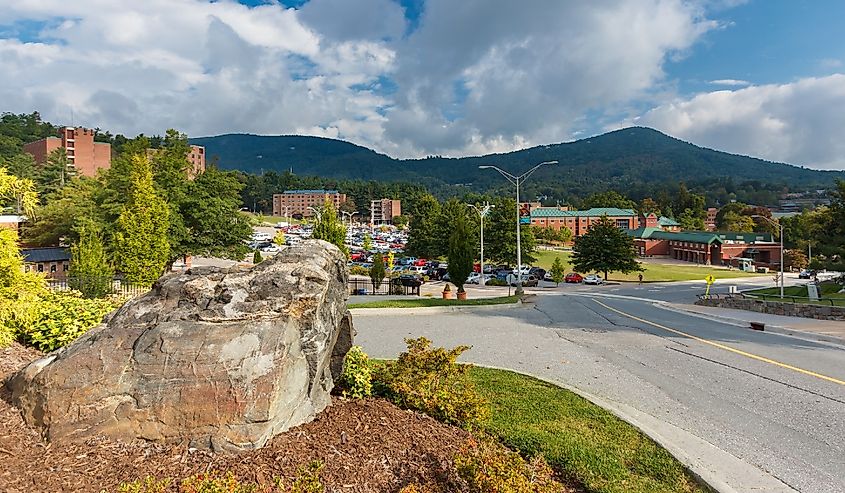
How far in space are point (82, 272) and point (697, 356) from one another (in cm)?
2279

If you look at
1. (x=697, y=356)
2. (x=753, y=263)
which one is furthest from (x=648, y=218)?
(x=697, y=356)

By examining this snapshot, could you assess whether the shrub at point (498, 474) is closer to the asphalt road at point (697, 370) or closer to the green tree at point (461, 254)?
the asphalt road at point (697, 370)

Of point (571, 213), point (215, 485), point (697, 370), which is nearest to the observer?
point (215, 485)

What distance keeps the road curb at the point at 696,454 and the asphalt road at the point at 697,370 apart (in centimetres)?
14

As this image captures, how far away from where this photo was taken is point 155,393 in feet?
15.3

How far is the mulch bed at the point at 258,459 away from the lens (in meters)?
4.08

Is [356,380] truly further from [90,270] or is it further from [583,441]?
[90,270]

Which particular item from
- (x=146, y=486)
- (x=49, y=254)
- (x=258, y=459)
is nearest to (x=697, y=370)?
(x=258, y=459)

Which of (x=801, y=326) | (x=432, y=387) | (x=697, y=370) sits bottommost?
(x=801, y=326)

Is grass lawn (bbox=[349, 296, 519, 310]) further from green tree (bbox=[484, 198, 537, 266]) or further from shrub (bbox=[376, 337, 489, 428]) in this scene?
green tree (bbox=[484, 198, 537, 266])

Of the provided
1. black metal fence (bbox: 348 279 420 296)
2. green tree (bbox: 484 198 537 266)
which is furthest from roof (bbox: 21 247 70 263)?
green tree (bbox: 484 198 537 266)

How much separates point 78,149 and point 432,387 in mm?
118312

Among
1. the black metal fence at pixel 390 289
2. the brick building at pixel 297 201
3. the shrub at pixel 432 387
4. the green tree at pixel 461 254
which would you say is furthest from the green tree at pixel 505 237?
the brick building at pixel 297 201

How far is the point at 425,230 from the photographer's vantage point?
6588 cm
